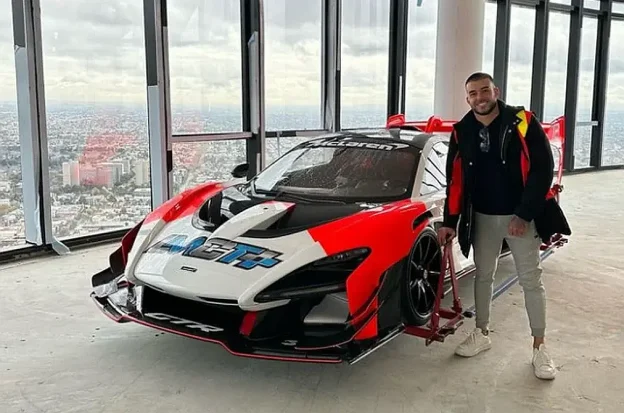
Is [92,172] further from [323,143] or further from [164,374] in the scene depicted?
[164,374]

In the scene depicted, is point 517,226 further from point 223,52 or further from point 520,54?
point 520,54

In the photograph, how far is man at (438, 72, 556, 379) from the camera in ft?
8.73

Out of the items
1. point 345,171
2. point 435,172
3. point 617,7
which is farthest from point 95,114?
point 617,7

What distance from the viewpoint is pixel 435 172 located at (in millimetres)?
3502

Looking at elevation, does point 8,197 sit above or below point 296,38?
below

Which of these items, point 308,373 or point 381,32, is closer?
point 308,373

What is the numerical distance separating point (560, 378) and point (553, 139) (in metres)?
2.43

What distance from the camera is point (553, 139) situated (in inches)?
183

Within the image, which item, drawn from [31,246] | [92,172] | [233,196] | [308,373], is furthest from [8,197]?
[308,373]

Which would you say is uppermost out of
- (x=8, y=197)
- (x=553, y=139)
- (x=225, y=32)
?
(x=225, y=32)

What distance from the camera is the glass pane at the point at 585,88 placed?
11289mm

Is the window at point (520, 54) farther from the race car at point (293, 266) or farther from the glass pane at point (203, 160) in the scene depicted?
the race car at point (293, 266)

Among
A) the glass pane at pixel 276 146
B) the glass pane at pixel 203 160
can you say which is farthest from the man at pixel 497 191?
the glass pane at pixel 276 146

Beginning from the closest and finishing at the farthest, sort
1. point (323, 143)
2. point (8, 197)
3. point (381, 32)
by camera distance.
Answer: point (323, 143), point (8, 197), point (381, 32)
